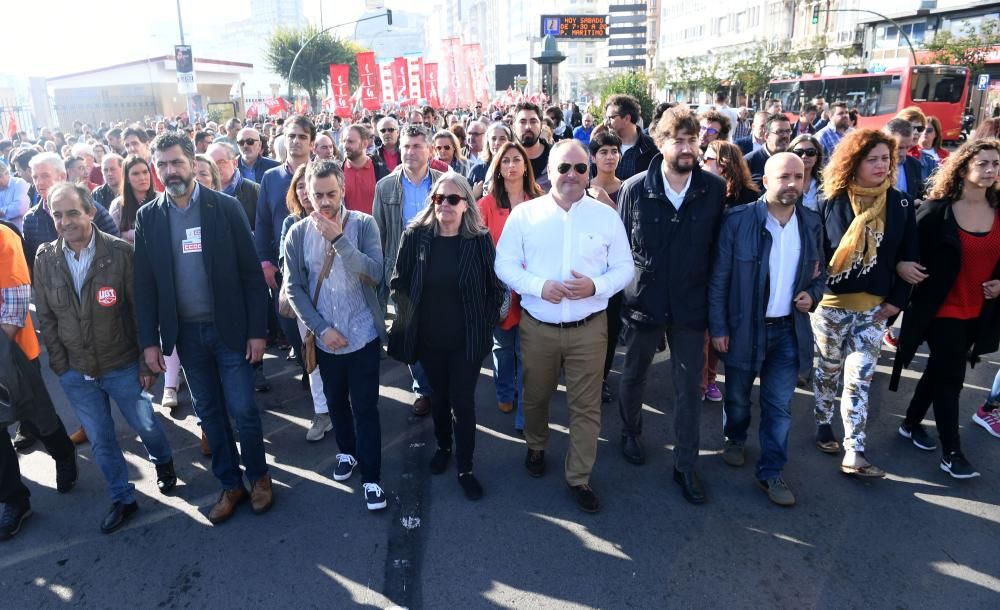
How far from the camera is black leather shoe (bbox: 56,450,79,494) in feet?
13.5

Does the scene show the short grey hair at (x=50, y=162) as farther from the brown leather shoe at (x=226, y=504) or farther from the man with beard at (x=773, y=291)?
the man with beard at (x=773, y=291)

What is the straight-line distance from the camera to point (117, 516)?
3.72 meters

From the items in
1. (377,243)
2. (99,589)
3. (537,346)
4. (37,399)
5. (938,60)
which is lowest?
(99,589)

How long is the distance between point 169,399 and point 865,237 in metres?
5.26

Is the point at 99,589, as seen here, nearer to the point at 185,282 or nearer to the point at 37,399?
the point at 37,399

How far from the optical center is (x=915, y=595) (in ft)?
9.87

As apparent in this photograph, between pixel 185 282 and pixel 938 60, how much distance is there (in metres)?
38.7

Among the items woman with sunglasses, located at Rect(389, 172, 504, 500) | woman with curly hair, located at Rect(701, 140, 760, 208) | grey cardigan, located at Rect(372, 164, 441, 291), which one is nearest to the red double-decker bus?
woman with curly hair, located at Rect(701, 140, 760, 208)

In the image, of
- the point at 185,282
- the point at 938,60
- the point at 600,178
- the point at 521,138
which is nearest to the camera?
the point at 185,282

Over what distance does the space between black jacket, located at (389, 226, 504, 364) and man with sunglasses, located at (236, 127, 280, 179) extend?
367 cm

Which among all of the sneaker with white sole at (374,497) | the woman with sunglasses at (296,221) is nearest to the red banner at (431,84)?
the woman with sunglasses at (296,221)

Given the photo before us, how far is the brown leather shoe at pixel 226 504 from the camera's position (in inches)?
146

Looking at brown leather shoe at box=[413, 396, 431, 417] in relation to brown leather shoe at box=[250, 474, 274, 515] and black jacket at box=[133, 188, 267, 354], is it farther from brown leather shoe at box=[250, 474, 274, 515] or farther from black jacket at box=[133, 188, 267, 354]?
black jacket at box=[133, 188, 267, 354]

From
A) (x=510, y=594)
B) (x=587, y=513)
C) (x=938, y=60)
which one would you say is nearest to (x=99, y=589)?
(x=510, y=594)
